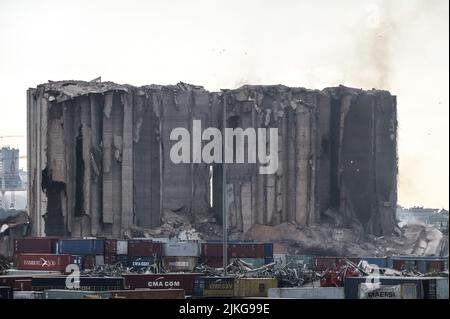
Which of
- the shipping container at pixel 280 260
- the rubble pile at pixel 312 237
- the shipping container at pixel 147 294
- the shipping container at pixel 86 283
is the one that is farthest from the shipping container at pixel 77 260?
the shipping container at pixel 147 294

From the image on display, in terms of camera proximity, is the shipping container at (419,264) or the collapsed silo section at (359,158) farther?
the collapsed silo section at (359,158)

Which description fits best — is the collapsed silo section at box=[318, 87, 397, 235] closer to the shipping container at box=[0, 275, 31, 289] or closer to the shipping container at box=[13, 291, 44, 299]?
the shipping container at box=[0, 275, 31, 289]

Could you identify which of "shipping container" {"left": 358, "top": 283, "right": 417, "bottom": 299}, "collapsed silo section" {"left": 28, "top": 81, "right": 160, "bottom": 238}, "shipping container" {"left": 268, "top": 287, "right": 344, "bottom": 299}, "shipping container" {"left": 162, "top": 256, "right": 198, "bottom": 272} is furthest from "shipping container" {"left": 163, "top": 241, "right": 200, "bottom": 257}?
"shipping container" {"left": 358, "top": 283, "right": 417, "bottom": 299}

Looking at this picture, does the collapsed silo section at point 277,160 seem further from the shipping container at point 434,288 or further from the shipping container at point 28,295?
the shipping container at point 434,288

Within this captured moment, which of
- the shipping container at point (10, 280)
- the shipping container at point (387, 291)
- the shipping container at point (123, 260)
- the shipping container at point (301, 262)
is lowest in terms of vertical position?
the shipping container at point (301, 262)

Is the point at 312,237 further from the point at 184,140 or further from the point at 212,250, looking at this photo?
the point at 212,250

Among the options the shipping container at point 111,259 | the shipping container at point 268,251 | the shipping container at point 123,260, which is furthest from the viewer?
the shipping container at point 111,259

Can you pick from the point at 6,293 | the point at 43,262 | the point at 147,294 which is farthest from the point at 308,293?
the point at 43,262
